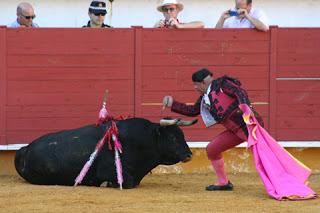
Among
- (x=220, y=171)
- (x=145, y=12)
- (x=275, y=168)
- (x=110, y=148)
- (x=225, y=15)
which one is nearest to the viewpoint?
(x=275, y=168)

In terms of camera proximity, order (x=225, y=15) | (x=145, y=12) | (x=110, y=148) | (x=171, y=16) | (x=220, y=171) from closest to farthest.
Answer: (x=220, y=171) < (x=110, y=148) < (x=171, y=16) < (x=225, y=15) < (x=145, y=12)

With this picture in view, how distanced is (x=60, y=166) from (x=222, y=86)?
169 centimetres

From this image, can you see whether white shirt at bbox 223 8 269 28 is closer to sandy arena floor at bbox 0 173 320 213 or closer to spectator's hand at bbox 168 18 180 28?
spectator's hand at bbox 168 18 180 28

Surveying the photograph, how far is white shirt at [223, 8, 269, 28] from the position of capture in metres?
11.0

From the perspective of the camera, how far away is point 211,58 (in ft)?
36.4

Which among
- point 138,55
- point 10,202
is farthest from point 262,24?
point 10,202

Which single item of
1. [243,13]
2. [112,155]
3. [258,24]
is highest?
[243,13]

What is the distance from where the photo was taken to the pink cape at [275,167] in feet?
29.6

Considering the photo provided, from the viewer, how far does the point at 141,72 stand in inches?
433

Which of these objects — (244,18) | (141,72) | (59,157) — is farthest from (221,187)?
(244,18)

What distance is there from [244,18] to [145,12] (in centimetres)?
177

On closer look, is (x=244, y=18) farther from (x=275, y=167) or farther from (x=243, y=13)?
(x=275, y=167)

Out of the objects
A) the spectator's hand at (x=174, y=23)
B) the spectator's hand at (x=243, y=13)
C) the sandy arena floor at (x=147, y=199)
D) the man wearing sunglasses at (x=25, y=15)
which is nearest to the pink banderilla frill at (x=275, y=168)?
the sandy arena floor at (x=147, y=199)

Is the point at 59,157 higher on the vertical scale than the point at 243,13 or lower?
lower
